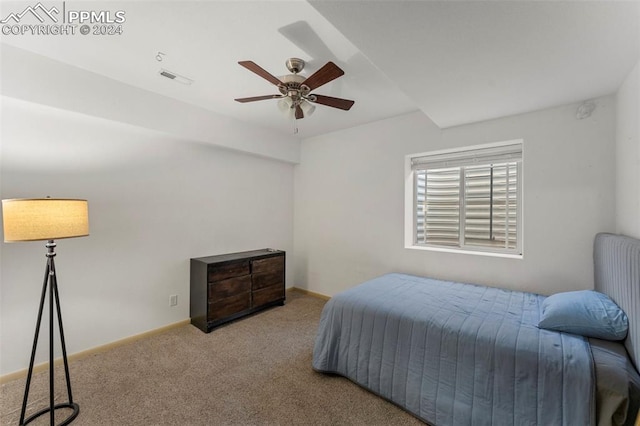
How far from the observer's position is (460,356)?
5.38 ft

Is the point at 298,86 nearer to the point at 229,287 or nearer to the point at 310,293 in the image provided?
the point at 229,287

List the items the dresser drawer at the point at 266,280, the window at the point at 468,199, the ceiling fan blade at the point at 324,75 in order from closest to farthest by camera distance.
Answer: the ceiling fan blade at the point at 324,75, the window at the point at 468,199, the dresser drawer at the point at 266,280

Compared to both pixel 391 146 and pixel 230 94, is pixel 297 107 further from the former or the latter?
pixel 391 146

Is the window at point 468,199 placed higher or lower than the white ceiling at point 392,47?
lower

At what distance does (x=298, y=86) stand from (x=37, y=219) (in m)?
1.94

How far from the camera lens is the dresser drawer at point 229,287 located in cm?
303

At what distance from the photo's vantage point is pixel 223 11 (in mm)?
1620

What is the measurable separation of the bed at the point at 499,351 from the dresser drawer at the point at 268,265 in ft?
4.92

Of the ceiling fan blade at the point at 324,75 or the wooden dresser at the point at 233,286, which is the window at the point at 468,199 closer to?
the ceiling fan blade at the point at 324,75

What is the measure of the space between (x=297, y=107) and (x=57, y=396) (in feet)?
9.50

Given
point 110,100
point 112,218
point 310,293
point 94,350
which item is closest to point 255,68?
point 110,100

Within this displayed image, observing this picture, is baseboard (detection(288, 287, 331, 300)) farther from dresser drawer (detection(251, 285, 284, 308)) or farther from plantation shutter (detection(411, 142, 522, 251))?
plantation shutter (detection(411, 142, 522, 251))

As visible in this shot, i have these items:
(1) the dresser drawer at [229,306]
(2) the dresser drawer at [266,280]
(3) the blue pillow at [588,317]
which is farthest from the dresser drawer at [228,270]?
(3) the blue pillow at [588,317]

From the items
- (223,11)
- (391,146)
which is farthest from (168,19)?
(391,146)
